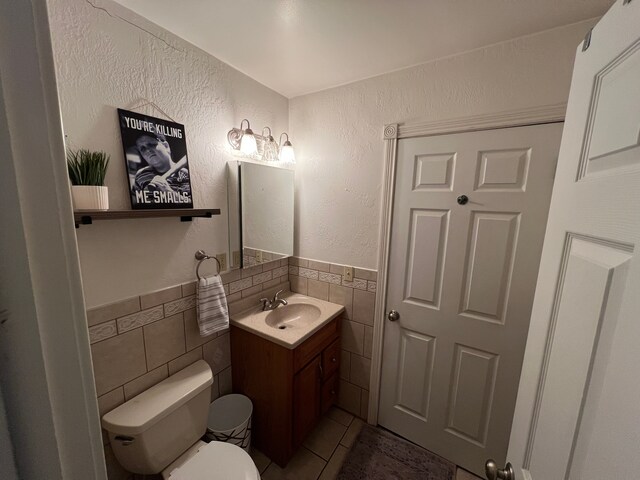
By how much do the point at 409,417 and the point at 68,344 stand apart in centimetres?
190

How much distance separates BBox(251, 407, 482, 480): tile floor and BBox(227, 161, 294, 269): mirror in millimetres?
1210

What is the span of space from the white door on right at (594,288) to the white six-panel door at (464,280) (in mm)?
625

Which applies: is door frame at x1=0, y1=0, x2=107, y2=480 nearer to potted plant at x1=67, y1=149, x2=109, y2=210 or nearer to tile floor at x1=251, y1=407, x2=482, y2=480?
potted plant at x1=67, y1=149, x2=109, y2=210

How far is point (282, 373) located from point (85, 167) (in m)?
1.27

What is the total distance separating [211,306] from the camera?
1.31 m

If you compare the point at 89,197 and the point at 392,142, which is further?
the point at 392,142

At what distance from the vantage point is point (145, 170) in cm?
108

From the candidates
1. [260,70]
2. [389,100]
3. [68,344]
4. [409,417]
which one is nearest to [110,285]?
[68,344]

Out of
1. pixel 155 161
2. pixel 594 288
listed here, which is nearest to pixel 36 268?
pixel 594 288

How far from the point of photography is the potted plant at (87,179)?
86 cm

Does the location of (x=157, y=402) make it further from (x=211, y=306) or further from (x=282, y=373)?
(x=282, y=373)

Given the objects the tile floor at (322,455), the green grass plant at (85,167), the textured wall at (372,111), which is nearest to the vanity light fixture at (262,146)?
the textured wall at (372,111)

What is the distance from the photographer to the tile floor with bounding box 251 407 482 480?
142cm

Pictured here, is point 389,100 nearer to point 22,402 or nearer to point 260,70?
point 260,70
